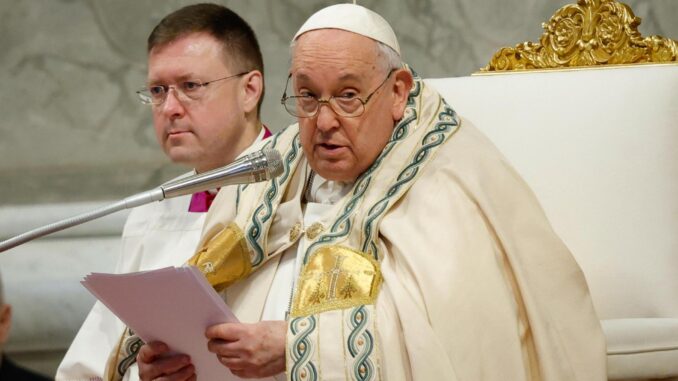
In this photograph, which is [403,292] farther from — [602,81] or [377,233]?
[602,81]

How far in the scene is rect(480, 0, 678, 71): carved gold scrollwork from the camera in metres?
3.88

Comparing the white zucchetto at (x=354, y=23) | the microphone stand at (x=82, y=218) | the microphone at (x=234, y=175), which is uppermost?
the white zucchetto at (x=354, y=23)

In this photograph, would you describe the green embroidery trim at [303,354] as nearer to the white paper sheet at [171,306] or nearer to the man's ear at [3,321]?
the white paper sheet at [171,306]

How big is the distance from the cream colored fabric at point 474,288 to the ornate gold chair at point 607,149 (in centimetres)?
52

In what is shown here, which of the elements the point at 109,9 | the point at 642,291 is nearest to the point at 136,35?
the point at 109,9

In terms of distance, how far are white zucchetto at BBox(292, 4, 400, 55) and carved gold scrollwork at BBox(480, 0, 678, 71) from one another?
909 mm

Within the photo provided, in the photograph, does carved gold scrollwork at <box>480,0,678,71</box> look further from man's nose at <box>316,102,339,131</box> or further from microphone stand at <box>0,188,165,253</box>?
microphone stand at <box>0,188,165,253</box>

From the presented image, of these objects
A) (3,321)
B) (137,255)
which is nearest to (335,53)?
(137,255)

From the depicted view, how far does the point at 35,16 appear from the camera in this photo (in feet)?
16.6

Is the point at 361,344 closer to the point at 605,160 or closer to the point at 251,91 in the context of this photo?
the point at 605,160

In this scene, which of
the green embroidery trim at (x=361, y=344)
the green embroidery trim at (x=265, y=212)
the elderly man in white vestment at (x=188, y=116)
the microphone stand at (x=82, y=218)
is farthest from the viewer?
the elderly man in white vestment at (x=188, y=116)

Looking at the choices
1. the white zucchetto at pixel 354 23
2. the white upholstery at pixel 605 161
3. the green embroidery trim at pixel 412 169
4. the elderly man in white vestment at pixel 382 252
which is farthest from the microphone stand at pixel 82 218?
the white upholstery at pixel 605 161

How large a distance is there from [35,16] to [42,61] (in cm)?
18

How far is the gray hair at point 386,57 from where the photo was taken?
10.2 ft
